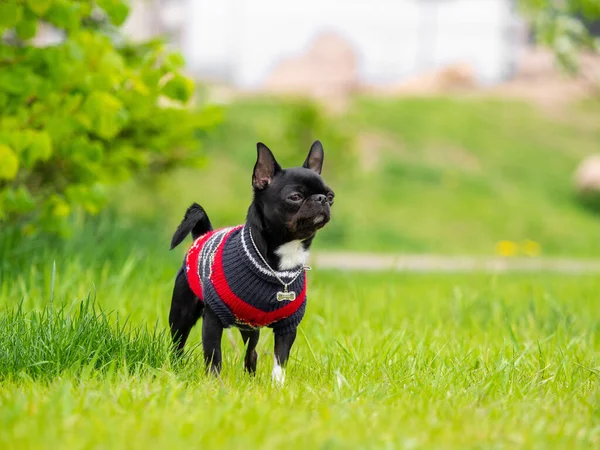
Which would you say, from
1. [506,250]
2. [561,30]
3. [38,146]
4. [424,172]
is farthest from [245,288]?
[424,172]

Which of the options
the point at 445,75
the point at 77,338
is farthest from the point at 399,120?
the point at 77,338

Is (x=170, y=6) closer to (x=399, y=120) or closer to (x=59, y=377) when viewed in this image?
(x=399, y=120)

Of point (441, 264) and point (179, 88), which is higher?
point (179, 88)

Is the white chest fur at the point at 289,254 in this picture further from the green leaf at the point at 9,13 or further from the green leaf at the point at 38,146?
the green leaf at the point at 9,13

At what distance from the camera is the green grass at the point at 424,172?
1446 centimetres

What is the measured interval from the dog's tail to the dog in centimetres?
21

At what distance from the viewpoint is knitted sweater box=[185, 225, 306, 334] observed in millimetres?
3256

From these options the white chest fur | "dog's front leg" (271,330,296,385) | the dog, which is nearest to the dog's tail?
the dog

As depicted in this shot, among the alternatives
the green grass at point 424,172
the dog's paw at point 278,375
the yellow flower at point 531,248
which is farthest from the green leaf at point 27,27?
the yellow flower at point 531,248

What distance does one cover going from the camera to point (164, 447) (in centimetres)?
220

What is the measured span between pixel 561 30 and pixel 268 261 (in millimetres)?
7928

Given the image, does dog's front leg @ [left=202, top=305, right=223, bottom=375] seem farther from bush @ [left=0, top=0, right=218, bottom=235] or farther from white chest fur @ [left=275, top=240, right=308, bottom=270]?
bush @ [left=0, top=0, right=218, bottom=235]

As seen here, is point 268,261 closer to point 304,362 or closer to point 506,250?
point 304,362

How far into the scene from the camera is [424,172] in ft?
61.6
